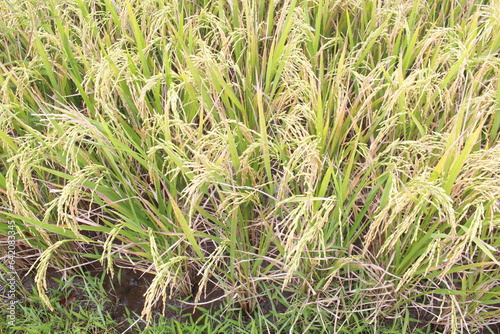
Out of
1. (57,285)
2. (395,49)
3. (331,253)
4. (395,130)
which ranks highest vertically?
(395,49)

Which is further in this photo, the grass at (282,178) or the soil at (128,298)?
the soil at (128,298)

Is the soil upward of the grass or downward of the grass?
downward

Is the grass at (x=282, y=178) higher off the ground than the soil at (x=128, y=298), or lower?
higher

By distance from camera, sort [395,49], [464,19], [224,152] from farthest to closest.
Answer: [464,19], [395,49], [224,152]

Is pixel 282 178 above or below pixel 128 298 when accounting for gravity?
above

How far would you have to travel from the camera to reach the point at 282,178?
1.09 m

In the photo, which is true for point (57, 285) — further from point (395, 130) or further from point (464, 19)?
point (464, 19)

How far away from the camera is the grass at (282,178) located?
3.62 ft

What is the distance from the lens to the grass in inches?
43.5

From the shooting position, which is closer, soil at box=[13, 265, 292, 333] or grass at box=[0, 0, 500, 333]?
grass at box=[0, 0, 500, 333]

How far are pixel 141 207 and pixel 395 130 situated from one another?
815 mm

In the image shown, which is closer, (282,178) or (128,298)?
(282,178)

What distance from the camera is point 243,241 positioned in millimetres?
1273

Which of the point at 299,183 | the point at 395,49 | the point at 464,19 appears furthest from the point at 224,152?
the point at 464,19
